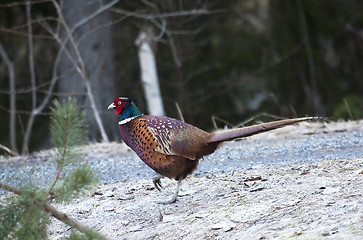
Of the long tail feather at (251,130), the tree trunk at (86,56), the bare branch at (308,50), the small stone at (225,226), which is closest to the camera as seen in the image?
the small stone at (225,226)

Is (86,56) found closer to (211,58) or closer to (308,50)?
(211,58)

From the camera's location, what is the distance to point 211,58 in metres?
13.2

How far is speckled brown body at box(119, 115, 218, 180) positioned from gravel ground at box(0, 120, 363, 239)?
0.29 meters

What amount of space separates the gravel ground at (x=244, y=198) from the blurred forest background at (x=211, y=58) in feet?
17.6

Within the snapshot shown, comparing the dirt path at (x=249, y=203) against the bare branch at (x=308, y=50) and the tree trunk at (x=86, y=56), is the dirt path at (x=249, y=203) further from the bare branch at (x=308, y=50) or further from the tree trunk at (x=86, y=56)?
the bare branch at (x=308, y=50)

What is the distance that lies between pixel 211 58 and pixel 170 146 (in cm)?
926

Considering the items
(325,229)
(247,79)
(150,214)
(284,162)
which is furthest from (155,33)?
(325,229)

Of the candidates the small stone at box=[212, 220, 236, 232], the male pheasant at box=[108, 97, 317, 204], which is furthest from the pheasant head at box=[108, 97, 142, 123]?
the small stone at box=[212, 220, 236, 232]

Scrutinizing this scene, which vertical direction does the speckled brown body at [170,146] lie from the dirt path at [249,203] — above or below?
above

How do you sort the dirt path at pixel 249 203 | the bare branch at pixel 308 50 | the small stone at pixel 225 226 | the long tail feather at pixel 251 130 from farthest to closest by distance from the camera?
the bare branch at pixel 308 50 → the long tail feather at pixel 251 130 → the small stone at pixel 225 226 → the dirt path at pixel 249 203

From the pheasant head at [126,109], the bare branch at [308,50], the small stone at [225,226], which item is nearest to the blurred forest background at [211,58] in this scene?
the bare branch at [308,50]

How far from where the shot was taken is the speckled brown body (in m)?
4.13

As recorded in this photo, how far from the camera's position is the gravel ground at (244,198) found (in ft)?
11.5

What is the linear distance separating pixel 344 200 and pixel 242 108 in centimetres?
954
